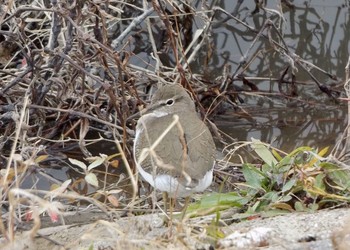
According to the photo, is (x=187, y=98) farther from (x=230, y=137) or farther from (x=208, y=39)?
(x=208, y=39)

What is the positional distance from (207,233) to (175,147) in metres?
0.73

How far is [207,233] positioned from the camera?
408 cm

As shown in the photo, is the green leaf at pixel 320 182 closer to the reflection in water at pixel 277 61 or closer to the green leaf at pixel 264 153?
the green leaf at pixel 264 153

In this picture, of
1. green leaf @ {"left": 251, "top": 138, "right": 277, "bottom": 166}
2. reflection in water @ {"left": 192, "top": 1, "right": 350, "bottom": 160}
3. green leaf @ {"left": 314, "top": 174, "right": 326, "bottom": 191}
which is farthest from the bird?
reflection in water @ {"left": 192, "top": 1, "right": 350, "bottom": 160}

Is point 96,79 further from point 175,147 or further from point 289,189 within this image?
point 289,189

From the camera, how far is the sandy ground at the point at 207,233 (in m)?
3.67

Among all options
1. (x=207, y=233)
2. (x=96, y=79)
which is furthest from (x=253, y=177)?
(x=96, y=79)

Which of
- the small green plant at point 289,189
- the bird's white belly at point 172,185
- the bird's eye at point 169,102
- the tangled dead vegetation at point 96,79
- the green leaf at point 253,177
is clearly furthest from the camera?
the bird's eye at point 169,102

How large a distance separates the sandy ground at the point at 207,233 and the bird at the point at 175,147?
190 millimetres

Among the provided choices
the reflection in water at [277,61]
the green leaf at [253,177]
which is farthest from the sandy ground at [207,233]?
the reflection in water at [277,61]

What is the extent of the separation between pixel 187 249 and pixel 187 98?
75.5 inches

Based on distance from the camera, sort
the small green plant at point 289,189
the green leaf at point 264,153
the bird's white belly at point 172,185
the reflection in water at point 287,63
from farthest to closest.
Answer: the reflection in water at point 287,63 < the green leaf at point 264,153 < the small green plant at point 289,189 < the bird's white belly at point 172,185

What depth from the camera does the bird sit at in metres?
4.48

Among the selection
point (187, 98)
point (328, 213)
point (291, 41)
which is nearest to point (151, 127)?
point (187, 98)
